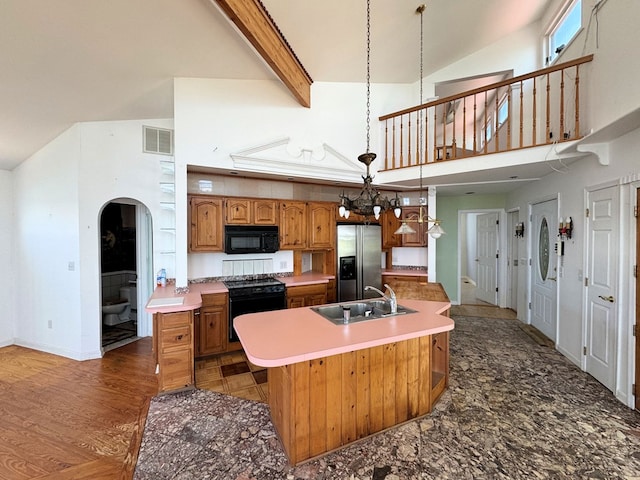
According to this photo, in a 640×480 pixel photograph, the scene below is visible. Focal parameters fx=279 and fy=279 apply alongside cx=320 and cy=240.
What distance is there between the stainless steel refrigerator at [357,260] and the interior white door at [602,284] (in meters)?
2.72

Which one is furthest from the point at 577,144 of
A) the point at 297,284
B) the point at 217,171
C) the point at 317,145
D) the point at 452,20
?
the point at 217,171

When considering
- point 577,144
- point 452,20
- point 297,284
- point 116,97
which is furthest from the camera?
point 297,284

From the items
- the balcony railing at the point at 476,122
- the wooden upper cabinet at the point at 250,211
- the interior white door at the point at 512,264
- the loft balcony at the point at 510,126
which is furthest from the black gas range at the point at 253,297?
the interior white door at the point at 512,264

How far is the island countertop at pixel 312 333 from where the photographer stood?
167cm

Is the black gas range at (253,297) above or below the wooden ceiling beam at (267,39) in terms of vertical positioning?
below

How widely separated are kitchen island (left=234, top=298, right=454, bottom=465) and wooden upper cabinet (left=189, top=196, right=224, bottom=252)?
174 centimetres

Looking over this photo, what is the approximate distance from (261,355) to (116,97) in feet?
11.2

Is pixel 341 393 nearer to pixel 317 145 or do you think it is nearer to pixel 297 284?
pixel 297 284

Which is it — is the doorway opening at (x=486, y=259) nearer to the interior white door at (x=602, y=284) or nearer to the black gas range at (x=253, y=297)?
the interior white door at (x=602, y=284)

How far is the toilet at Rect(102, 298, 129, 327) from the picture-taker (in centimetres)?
477

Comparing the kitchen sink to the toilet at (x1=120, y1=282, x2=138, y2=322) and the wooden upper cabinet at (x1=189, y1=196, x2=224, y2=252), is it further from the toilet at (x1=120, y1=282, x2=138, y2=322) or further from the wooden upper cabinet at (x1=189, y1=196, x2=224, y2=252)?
the toilet at (x1=120, y1=282, x2=138, y2=322)

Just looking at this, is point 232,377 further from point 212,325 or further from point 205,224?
point 205,224

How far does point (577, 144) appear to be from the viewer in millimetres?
2881

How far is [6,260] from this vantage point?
4469 millimetres
